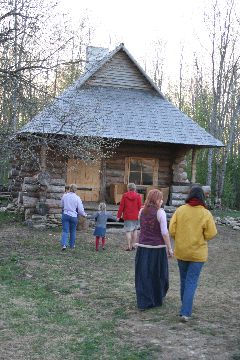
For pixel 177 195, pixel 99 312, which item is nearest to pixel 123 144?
pixel 177 195

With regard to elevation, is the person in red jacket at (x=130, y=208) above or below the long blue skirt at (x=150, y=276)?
above

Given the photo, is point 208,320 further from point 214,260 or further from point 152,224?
point 214,260

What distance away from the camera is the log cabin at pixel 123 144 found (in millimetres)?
16156

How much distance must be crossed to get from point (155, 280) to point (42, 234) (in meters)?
7.58

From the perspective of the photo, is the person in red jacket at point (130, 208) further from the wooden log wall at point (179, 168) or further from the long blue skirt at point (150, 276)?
the wooden log wall at point (179, 168)

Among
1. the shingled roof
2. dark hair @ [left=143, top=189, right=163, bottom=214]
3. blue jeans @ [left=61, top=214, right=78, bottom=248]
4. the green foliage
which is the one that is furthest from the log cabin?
the green foliage

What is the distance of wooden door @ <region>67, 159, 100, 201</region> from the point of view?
59.4ft

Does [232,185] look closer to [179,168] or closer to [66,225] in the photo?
[179,168]

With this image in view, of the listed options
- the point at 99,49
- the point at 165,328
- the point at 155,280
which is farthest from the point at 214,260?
the point at 99,49

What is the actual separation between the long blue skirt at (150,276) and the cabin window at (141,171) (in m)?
11.5

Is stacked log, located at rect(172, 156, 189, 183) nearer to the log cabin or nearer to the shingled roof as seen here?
the log cabin

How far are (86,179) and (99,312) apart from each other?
11554mm

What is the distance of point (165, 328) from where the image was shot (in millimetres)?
6039

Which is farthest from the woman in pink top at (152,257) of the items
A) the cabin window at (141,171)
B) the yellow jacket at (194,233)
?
the cabin window at (141,171)
